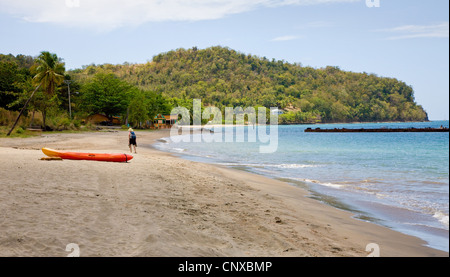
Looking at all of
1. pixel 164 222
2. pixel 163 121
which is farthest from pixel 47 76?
pixel 164 222

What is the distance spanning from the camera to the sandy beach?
5750mm

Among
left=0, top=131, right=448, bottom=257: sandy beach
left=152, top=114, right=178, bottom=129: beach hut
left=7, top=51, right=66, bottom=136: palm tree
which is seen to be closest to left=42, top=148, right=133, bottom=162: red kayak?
left=0, top=131, right=448, bottom=257: sandy beach

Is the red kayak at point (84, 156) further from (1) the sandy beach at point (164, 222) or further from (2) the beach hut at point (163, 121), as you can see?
(2) the beach hut at point (163, 121)

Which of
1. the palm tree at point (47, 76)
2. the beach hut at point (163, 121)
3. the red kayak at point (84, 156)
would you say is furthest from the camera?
the beach hut at point (163, 121)

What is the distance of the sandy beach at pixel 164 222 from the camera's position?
5.75 metres

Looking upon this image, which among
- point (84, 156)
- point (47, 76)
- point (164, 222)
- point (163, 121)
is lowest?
point (164, 222)

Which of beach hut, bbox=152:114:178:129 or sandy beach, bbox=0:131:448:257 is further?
beach hut, bbox=152:114:178:129

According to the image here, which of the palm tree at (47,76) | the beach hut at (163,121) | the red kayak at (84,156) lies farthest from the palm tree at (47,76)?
the red kayak at (84,156)

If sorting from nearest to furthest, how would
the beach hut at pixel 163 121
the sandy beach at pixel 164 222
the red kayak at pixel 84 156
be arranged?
1. the sandy beach at pixel 164 222
2. the red kayak at pixel 84 156
3. the beach hut at pixel 163 121

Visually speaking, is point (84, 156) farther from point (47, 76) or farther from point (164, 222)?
point (47, 76)

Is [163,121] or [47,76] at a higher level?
[47,76]

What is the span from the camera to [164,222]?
7.12 metres

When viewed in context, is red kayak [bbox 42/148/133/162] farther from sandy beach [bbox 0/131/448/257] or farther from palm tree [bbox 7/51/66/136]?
palm tree [bbox 7/51/66/136]
